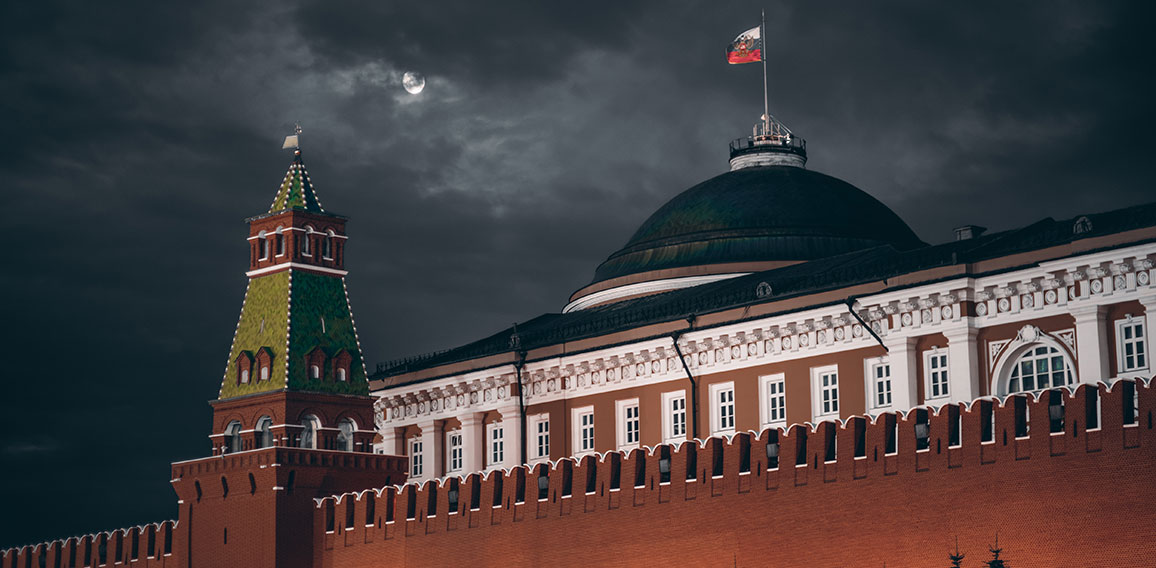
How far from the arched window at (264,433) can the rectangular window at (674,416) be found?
9363mm

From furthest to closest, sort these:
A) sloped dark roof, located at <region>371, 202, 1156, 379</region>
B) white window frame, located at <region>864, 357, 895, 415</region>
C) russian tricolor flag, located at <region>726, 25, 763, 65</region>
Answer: russian tricolor flag, located at <region>726, 25, 763, 65</region> → white window frame, located at <region>864, 357, 895, 415</region> → sloped dark roof, located at <region>371, 202, 1156, 379</region>

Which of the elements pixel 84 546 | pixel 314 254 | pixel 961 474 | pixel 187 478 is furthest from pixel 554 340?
pixel 961 474

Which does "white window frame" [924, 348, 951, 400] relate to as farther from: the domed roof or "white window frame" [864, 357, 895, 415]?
the domed roof

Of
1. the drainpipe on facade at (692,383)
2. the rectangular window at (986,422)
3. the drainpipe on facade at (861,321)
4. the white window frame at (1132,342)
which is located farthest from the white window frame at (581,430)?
the rectangular window at (986,422)

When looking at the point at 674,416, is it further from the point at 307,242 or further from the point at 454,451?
Answer: the point at 307,242

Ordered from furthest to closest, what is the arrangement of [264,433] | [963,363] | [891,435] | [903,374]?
[264,433]
[903,374]
[963,363]
[891,435]

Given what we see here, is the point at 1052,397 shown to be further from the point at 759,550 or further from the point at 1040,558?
the point at 759,550

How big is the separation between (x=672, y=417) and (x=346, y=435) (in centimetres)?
801

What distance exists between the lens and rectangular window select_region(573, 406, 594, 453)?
172 ft

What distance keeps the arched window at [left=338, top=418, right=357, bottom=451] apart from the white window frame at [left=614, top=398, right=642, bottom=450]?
6435 millimetres

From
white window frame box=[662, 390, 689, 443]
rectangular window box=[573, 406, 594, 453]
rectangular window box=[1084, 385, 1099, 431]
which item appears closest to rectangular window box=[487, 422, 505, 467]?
rectangular window box=[573, 406, 594, 453]

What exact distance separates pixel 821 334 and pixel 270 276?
→ 13.9m

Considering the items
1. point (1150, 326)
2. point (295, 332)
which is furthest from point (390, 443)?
point (1150, 326)

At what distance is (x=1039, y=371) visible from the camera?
43.7 meters
